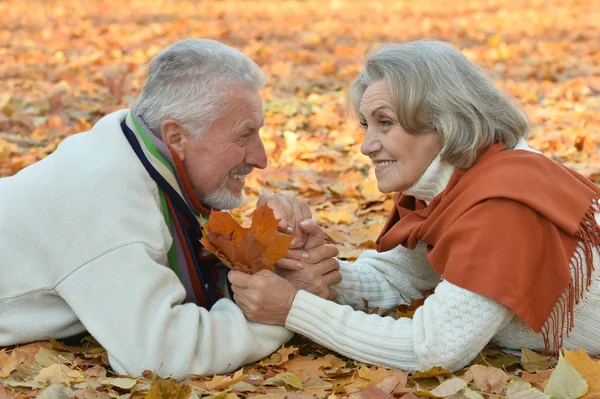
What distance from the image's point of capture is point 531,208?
107 inches

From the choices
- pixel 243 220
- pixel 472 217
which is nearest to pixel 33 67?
pixel 243 220

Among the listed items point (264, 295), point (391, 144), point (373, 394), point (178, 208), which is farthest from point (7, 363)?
point (391, 144)

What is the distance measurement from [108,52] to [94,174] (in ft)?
25.0

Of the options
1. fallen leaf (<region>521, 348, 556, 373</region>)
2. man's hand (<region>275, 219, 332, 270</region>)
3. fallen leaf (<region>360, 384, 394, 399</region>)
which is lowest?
fallen leaf (<region>521, 348, 556, 373</region>)

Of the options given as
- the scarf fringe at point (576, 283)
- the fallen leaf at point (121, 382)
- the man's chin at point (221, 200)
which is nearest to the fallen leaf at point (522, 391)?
the scarf fringe at point (576, 283)

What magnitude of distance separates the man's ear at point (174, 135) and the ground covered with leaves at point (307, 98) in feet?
2.67

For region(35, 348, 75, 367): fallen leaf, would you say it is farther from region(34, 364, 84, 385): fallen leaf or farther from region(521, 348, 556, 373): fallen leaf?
region(521, 348, 556, 373): fallen leaf

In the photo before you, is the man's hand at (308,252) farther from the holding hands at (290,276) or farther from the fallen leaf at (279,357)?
the fallen leaf at (279,357)

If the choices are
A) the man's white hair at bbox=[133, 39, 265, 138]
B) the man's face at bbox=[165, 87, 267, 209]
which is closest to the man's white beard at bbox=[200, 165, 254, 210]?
the man's face at bbox=[165, 87, 267, 209]

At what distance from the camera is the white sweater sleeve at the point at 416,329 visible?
266 cm

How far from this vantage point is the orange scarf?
2643 millimetres

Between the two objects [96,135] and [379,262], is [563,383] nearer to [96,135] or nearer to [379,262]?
[379,262]

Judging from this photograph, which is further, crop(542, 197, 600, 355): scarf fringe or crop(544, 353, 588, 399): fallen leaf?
crop(542, 197, 600, 355): scarf fringe

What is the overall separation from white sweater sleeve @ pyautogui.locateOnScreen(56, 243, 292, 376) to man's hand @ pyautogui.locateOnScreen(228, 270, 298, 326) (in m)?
0.19
